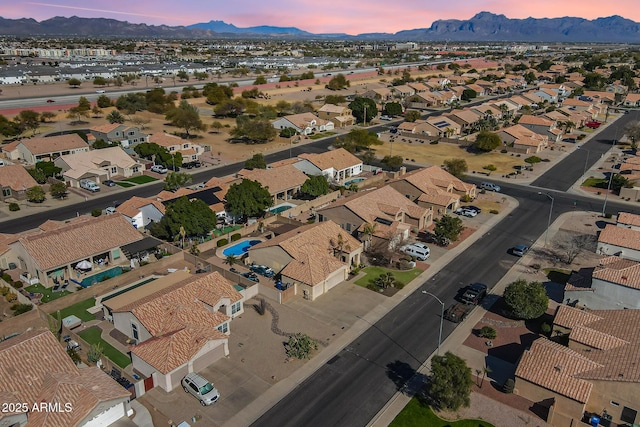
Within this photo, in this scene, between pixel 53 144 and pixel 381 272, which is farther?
pixel 53 144

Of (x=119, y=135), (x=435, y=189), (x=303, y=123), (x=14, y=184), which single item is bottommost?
(x=14, y=184)

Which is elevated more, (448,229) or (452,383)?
(448,229)

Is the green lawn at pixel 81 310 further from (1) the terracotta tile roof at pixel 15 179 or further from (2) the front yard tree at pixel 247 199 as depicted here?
(1) the terracotta tile roof at pixel 15 179

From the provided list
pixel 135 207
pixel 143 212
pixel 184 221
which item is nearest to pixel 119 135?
pixel 135 207

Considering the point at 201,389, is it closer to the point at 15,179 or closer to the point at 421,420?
the point at 421,420

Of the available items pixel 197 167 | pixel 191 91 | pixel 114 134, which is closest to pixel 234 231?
pixel 197 167

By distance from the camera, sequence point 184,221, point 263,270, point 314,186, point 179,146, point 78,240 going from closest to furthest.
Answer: point 263,270 < point 78,240 < point 184,221 < point 314,186 < point 179,146

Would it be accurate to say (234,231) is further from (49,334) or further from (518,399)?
(518,399)
